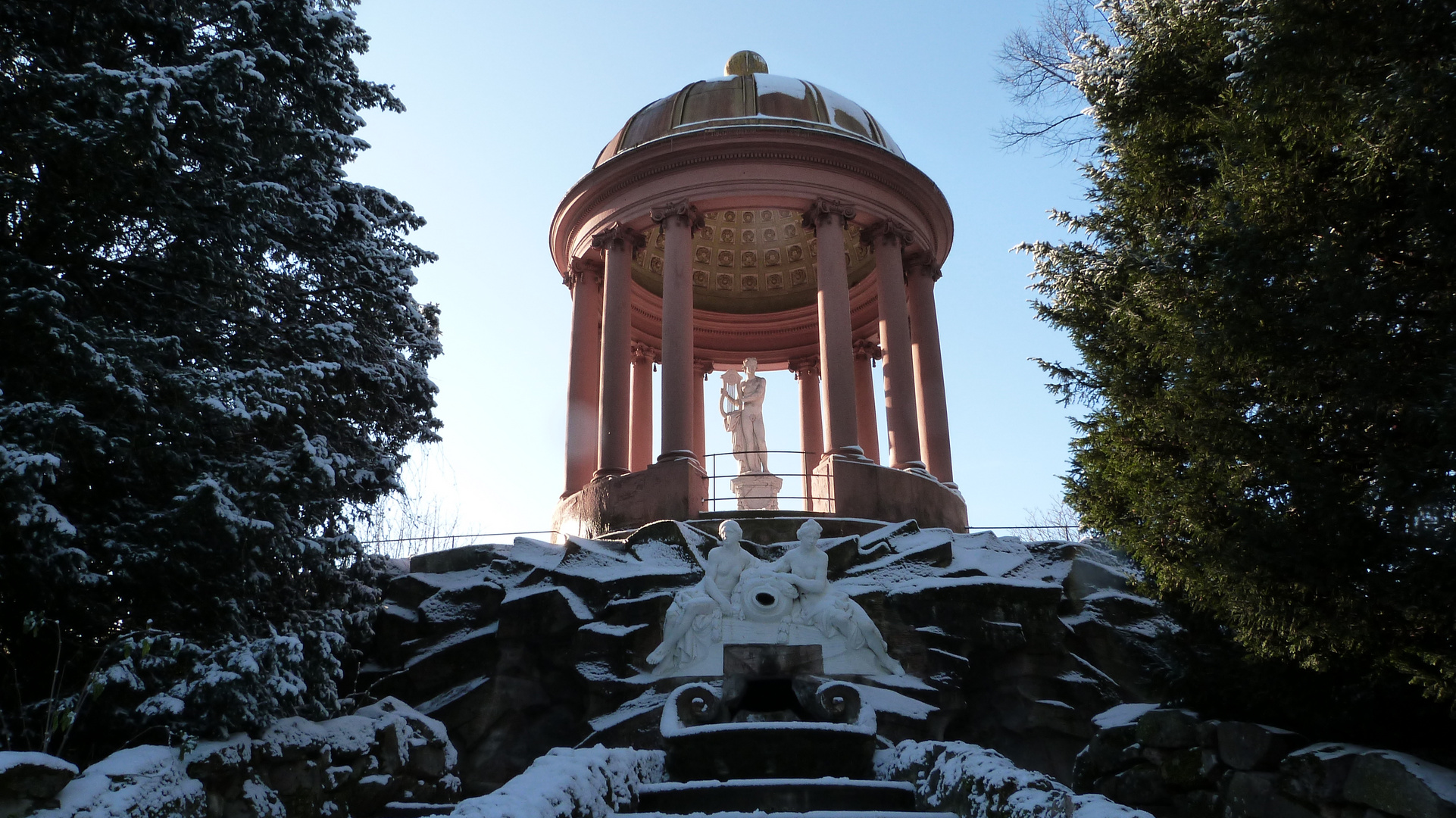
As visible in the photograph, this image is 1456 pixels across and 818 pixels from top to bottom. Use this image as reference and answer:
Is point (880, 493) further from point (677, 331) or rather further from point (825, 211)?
point (825, 211)

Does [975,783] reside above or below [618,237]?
below

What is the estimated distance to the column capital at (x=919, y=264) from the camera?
81.7 feet

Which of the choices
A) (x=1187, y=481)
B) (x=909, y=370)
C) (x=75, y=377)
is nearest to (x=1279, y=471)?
(x=1187, y=481)

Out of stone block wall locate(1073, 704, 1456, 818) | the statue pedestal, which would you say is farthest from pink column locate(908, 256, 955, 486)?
stone block wall locate(1073, 704, 1456, 818)

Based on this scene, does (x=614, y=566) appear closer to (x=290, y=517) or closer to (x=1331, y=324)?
(x=290, y=517)

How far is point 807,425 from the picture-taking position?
29047 mm

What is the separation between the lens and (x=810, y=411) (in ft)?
95.8

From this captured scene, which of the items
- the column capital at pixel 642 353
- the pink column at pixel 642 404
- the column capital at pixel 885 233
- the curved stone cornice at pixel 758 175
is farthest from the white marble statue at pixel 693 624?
the column capital at pixel 642 353

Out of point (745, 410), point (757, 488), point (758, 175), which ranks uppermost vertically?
point (758, 175)

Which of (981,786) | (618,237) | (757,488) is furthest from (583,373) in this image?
(981,786)

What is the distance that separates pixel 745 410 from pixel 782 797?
58.8 ft

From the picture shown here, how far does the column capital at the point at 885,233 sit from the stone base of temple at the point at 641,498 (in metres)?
6.86

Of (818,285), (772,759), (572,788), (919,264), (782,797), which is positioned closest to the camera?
(572,788)

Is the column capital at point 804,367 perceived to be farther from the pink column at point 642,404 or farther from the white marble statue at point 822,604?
the white marble statue at point 822,604
